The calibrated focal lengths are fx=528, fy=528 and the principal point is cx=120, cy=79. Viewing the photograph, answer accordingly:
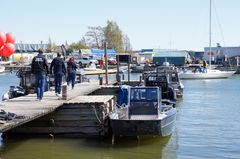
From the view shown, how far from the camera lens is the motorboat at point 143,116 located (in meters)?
16.7

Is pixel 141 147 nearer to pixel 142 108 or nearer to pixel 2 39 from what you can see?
pixel 142 108

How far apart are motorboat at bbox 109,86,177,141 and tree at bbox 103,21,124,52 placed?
98.8 meters

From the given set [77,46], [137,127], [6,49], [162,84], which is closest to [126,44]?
[77,46]

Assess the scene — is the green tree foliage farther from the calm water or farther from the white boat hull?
the calm water

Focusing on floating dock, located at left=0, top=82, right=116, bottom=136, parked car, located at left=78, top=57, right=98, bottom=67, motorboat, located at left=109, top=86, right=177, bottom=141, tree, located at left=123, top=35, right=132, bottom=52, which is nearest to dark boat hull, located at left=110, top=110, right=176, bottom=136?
motorboat, located at left=109, top=86, right=177, bottom=141

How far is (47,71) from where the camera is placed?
18.9 meters

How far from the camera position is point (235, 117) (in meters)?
25.1

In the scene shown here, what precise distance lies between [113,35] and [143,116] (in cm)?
10044

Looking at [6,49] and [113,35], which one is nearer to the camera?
[6,49]

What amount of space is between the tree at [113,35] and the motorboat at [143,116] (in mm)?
98821

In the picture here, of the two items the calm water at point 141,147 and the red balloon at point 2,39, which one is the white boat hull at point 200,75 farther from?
the red balloon at point 2,39

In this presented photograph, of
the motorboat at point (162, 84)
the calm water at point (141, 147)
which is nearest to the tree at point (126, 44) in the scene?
the motorboat at point (162, 84)

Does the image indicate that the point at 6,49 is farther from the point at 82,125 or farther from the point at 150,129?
the point at 150,129

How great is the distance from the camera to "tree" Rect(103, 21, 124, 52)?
117m
